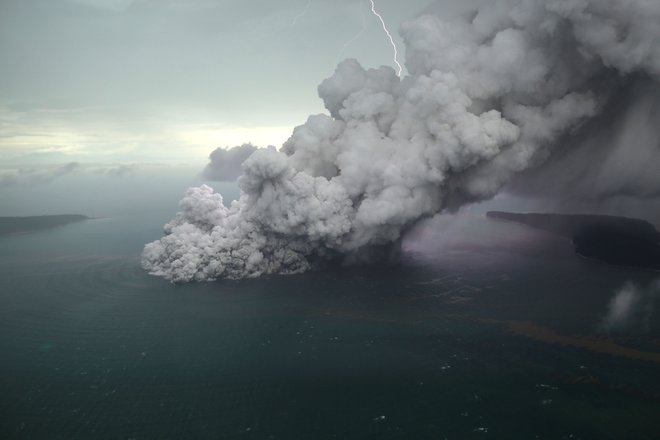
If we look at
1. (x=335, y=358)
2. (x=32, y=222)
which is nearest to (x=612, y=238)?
(x=335, y=358)

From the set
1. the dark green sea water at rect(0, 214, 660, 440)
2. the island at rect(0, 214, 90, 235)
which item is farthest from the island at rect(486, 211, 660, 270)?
the island at rect(0, 214, 90, 235)

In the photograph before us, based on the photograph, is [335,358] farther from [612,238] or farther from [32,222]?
[32,222]

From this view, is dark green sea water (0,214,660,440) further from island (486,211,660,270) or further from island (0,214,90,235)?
island (0,214,90,235)

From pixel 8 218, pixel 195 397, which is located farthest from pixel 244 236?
pixel 8 218

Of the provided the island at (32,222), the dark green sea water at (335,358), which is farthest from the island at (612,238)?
the island at (32,222)

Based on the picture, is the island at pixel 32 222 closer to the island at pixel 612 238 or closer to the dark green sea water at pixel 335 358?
the dark green sea water at pixel 335 358
